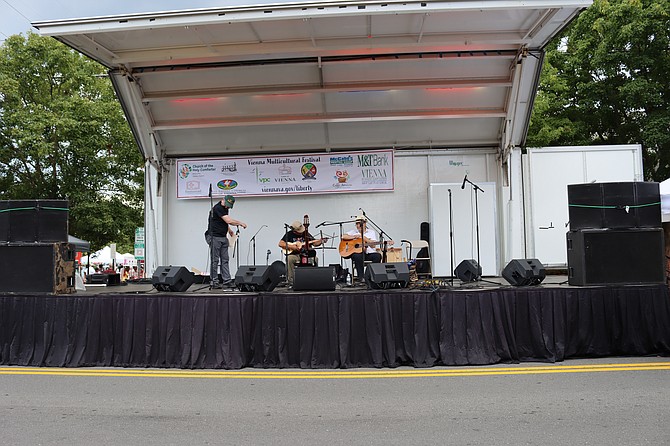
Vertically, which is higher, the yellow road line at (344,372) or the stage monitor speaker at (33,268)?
the stage monitor speaker at (33,268)

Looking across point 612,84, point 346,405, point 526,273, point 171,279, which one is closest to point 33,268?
point 171,279

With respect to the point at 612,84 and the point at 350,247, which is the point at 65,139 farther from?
the point at 612,84

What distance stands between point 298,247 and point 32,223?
16.6 feet

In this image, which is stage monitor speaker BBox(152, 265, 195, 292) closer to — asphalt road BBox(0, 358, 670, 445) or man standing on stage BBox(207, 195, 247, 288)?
asphalt road BBox(0, 358, 670, 445)

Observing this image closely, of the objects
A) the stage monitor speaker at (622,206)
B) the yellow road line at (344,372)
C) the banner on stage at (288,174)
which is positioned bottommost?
the yellow road line at (344,372)

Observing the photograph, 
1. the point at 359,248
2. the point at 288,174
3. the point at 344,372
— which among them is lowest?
the point at 344,372

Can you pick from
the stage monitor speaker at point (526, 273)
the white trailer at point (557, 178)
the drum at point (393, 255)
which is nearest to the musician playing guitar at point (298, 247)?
the drum at point (393, 255)

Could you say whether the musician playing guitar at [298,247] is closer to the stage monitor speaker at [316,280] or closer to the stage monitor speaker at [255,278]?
the stage monitor speaker at [255,278]

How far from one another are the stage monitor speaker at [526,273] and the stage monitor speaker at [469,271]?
4.59 feet

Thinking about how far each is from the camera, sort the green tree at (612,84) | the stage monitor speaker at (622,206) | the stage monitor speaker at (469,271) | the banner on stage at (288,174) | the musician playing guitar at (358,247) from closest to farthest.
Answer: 1. the stage monitor speaker at (622,206)
2. the stage monitor speaker at (469,271)
3. the musician playing guitar at (358,247)
4. the banner on stage at (288,174)
5. the green tree at (612,84)

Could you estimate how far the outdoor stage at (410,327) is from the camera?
7.60 meters

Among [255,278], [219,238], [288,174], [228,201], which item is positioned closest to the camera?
[255,278]

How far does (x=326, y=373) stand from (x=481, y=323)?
2.21m

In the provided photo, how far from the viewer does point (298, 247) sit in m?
11.8
